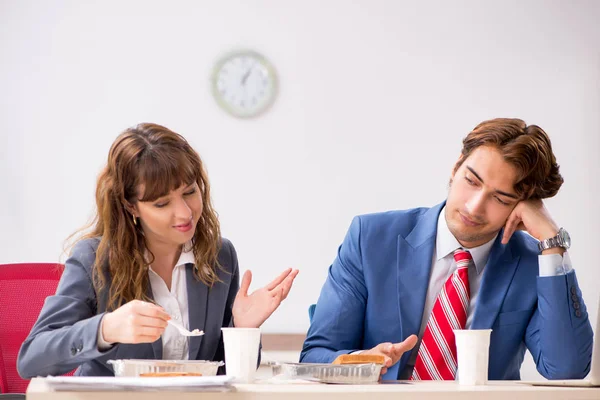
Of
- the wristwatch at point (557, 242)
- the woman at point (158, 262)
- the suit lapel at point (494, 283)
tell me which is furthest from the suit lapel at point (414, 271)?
the woman at point (158, 262)

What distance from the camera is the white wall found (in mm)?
4086

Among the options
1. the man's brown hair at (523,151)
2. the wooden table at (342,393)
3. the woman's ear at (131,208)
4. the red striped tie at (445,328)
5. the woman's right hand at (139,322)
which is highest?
the man's brown hair at (523,151)

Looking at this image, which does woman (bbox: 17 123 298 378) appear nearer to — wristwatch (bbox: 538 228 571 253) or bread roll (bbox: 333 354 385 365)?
bread roll (bbox: 333 354 385 365)

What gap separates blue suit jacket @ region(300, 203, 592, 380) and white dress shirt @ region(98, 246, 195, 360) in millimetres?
322

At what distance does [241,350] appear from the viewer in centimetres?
141

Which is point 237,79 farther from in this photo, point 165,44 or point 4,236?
point 4,236

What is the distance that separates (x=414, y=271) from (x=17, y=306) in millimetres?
1083

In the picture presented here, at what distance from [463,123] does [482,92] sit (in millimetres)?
207

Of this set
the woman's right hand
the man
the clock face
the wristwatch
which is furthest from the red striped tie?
the clock face

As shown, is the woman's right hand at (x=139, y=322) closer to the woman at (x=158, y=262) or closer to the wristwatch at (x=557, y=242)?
the woman at (x=158, y=262)

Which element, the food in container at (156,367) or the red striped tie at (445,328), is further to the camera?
the red striped tie at (445,328)

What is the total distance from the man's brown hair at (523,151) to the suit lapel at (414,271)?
0.22m

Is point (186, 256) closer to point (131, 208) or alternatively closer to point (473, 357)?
point (131, 208)

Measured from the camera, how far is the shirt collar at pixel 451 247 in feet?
6.94
